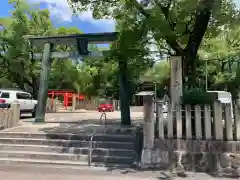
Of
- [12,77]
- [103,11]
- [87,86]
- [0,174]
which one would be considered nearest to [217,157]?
[0,174]

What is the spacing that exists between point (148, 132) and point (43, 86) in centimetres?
729

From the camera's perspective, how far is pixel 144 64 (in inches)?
425

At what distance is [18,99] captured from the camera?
18.1 m

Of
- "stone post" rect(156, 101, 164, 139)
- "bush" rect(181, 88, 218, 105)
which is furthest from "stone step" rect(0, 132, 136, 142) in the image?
"bush" rect(181, 88, 218, 105)

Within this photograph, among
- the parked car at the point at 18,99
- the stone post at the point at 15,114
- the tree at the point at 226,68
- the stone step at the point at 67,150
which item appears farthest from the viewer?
the tree at the point at 226,68

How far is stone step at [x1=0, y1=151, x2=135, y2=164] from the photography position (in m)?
8.30

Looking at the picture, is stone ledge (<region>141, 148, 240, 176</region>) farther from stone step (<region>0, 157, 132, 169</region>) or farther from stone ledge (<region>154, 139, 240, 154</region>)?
stone step (<region>0, 157, 132, 169</region>)

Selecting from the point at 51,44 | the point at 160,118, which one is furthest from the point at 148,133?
the point at 51,44

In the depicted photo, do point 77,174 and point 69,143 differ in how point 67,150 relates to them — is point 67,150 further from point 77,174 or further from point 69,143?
point 77,174

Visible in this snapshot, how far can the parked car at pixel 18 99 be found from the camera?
17.2 metres

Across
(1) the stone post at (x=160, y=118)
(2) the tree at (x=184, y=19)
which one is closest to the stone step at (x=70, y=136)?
(1) the stone post at (x=160, y=118)

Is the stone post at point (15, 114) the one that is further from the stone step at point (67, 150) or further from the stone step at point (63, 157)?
the stone step at point (63, 157)

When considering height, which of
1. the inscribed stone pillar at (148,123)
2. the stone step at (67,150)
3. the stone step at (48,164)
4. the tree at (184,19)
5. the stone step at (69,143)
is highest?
the tree at (184,19)

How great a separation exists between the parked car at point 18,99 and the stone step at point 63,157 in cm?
820
